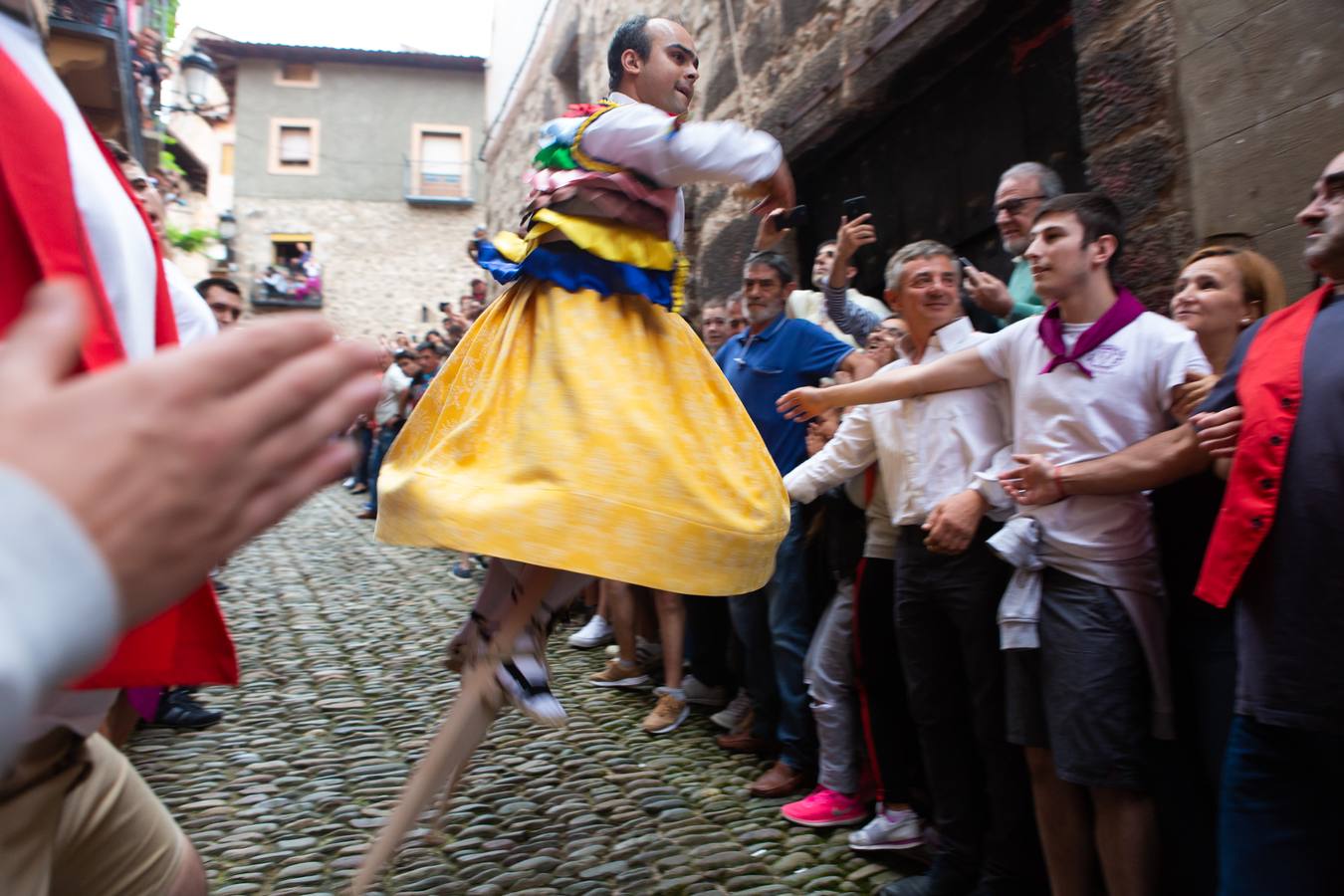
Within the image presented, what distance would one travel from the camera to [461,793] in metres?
3.24

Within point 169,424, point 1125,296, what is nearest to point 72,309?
point 169,424

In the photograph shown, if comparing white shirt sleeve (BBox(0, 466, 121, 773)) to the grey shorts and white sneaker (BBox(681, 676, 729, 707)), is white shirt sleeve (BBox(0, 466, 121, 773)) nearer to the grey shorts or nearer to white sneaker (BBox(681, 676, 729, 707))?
the grey shorts

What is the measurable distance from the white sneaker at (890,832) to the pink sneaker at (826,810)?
11 cm

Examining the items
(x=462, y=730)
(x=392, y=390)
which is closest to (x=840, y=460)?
(x=462, y=730)

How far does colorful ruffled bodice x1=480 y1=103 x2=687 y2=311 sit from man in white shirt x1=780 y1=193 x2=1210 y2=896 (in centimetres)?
63

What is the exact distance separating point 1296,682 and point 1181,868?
28.7 inches

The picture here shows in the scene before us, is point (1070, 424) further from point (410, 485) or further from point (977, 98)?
point (977, 98)

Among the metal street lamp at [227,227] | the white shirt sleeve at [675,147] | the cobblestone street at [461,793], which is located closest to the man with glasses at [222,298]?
the cobblestone street at [461,793]

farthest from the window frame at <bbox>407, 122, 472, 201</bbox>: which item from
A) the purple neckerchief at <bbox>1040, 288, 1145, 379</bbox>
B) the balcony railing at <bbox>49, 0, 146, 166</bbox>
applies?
the purple neckerchief at <bbox>1040, 288, 1145, 379</bbox>

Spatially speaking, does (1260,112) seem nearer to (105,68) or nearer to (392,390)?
(392,390)

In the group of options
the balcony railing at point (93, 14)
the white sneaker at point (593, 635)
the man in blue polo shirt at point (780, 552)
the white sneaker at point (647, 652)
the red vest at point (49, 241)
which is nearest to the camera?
the red vest at point (49, 241)

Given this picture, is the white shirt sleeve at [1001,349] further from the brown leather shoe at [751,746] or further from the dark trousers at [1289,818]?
the brown leather shoe at [751,746]

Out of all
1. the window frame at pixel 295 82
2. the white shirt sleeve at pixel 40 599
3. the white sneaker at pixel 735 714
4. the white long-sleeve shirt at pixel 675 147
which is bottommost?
the white sneaker at pixel 735 714

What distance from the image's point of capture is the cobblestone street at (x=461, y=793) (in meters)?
2.68
